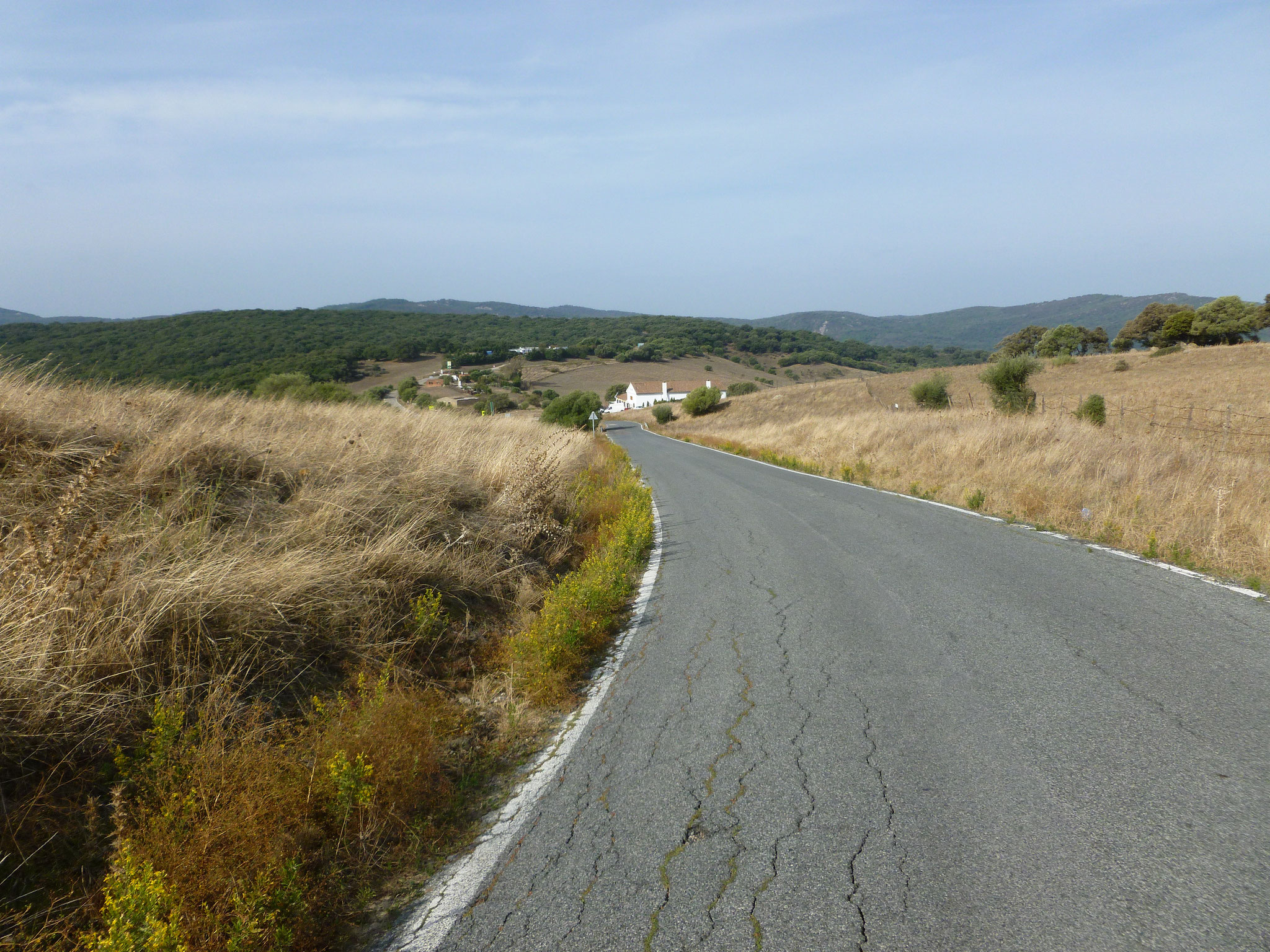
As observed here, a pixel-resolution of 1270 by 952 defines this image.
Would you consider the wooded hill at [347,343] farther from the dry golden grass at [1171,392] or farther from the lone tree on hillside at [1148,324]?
the lone tree on hillside at [1148,324]

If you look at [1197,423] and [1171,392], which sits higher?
[1171,392]

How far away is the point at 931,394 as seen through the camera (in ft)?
131

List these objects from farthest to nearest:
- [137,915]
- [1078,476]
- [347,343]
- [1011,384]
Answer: [347,343]
[1011,384]
[1078,476]
[137,915]

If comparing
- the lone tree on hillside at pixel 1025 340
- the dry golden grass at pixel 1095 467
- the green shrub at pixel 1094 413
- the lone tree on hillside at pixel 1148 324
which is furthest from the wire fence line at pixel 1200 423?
the lone tree on hillside at pixel 1025 340

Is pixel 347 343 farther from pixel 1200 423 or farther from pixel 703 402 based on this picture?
pixel 1200 423

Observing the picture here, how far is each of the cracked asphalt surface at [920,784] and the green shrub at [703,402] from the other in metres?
63.4

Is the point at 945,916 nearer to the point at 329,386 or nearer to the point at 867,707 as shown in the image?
the point at 867,707

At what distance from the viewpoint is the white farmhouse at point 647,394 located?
108m

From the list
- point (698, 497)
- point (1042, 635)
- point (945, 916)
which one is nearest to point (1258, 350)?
point (698, 497)

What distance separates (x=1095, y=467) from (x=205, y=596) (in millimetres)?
12789

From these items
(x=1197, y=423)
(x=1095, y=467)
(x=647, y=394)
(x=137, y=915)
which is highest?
(x=1095, y=467)

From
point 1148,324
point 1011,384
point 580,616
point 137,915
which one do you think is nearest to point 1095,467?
point 580,616

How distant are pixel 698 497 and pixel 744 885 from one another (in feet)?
36.7

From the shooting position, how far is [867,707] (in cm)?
402
